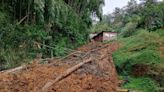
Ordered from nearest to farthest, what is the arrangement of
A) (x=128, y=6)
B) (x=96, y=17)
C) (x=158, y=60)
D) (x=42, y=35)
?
(x=158, y=60)
(x=42, y=35)
(x=96, y=17)
(x=128, y=6)

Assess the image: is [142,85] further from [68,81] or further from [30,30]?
[30,30]

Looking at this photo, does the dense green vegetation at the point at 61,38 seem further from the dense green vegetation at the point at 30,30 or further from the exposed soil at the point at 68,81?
the exposed soil at the point at 68,81

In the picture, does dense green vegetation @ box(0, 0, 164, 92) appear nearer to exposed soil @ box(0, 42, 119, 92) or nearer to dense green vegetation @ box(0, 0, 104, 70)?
dense green vegetation @ box(0, 0, 104, 70)

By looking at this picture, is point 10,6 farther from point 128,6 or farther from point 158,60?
point 128,6

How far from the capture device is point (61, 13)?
19984 millimetres

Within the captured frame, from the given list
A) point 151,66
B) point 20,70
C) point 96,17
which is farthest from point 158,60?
point 96,17

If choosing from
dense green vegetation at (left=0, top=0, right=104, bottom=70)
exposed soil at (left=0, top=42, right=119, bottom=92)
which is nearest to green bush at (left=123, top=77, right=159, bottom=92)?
exposed soil at (left=0, top=42, right=119, bottom=92)

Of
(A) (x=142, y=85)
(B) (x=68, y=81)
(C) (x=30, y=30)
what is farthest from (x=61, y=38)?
(B) (x=68, y=81)

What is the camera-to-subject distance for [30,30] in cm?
1719

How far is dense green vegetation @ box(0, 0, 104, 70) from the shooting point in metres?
14.1

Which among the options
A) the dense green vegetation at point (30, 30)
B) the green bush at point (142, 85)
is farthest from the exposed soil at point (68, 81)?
the dense green vegetation at point (30, 30)

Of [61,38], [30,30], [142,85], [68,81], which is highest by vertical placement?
[30,30]

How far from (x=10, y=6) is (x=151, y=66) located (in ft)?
33.0

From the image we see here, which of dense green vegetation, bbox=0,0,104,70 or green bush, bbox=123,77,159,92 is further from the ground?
dense green vegetation, bbox=0,0,104,70
